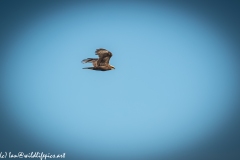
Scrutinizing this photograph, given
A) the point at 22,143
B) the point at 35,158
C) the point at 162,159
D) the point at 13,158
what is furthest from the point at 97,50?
the point at 162,159

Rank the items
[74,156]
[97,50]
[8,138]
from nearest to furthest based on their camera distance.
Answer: [97,50] → [8,138] → [74,156]

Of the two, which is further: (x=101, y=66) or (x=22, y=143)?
(x=22, y=143)

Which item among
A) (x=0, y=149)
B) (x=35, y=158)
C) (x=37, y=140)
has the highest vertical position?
(x=37, y=140)

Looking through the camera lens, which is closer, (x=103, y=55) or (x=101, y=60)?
(x=103, y=55)

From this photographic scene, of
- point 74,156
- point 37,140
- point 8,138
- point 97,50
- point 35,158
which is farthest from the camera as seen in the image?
point 37,140

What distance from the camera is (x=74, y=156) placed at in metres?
32.4

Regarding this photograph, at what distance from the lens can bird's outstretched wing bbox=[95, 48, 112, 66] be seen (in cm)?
1003

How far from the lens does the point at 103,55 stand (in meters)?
10.1

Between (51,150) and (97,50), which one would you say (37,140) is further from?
(97,50)

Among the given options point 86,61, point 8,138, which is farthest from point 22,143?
point 86,61

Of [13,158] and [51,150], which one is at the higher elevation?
[51,150]

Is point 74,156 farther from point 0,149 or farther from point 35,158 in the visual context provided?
point 35,158

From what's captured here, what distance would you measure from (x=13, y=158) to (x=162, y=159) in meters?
18.0

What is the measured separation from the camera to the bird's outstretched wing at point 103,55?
1003 cm
